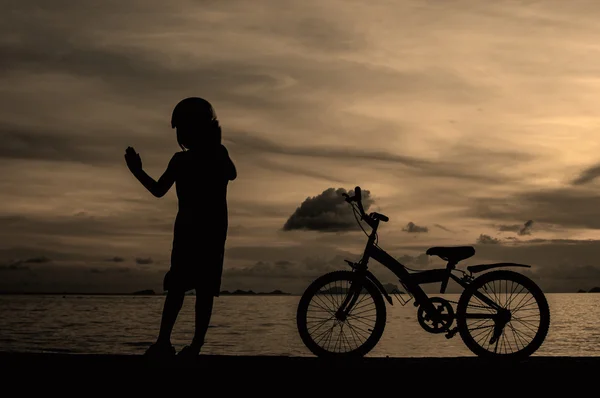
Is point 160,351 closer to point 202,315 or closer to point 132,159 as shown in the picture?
point 202,315

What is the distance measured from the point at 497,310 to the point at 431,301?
835 millimetres

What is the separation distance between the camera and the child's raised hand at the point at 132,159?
7066 mm

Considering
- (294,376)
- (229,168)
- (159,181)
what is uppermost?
(229,168)

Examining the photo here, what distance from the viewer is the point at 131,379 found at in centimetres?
671

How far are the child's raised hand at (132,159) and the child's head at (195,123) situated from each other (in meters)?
0.50

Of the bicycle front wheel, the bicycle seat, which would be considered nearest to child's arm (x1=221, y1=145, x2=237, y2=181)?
the bicycle front wheel

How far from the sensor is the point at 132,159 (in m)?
7.07

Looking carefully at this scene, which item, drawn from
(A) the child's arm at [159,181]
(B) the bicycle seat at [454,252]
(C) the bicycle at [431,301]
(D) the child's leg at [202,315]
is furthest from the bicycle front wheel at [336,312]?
(A) the child's arm at [159,181]

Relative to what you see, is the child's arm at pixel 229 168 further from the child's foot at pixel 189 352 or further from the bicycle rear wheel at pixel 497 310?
the bicycle rear wheel at pixel 497 310

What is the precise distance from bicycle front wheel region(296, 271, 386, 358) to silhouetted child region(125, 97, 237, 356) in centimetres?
204

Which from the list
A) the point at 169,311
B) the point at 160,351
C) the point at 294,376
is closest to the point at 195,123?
the point at 169,311

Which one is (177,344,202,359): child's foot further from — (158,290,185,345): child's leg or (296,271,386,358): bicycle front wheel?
(296,271,386,358): bicycle front wheel

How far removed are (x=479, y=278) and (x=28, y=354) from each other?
5313mm

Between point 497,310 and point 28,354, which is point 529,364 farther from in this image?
point 28,354
